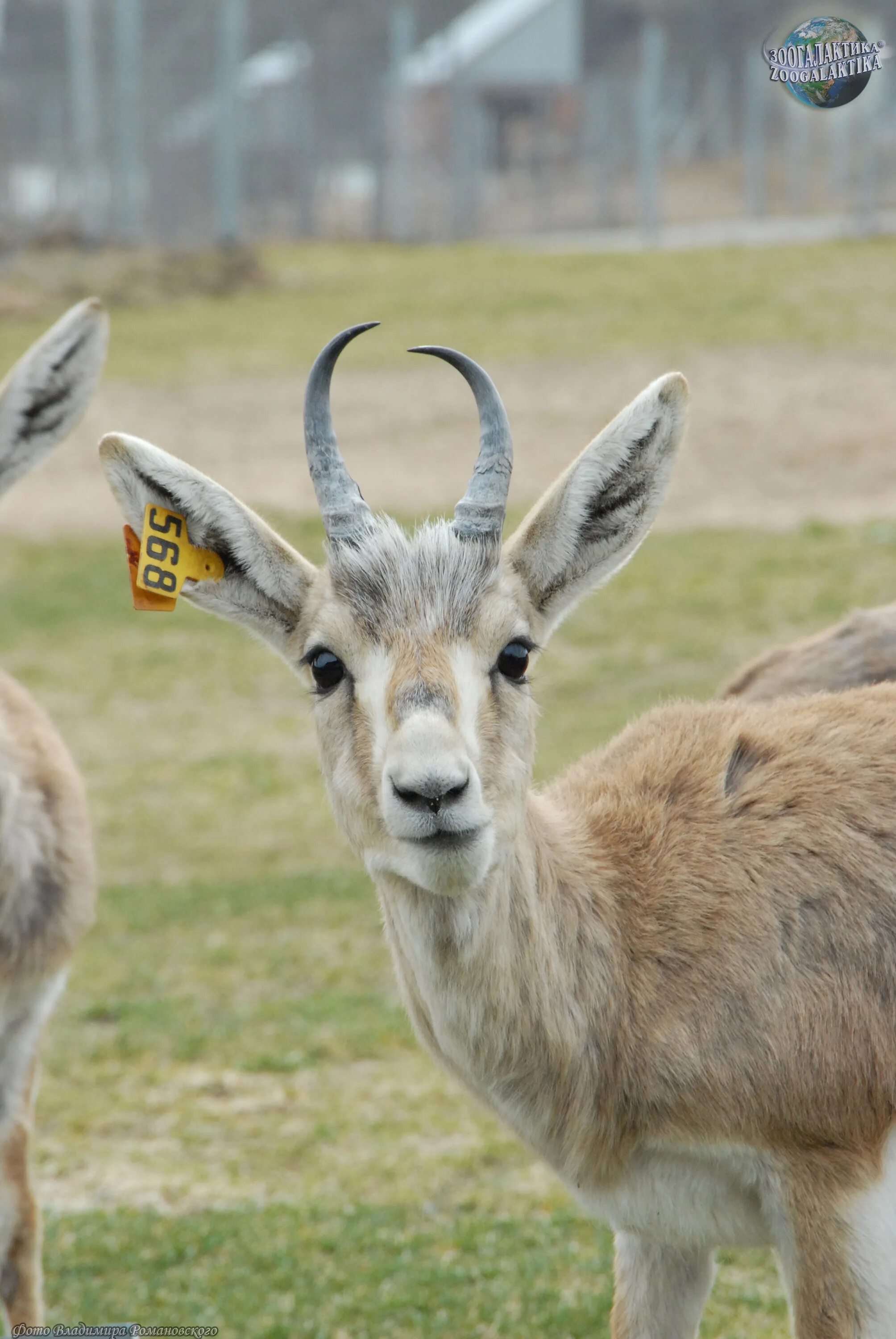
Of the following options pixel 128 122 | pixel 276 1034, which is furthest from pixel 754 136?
pixel 276 1034

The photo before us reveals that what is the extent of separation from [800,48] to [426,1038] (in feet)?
9.36

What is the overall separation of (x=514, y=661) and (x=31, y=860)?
6.64ft

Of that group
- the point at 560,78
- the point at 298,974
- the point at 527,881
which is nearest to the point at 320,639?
the point at 527,881

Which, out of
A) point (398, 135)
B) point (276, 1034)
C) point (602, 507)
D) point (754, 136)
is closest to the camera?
point (602, 507)

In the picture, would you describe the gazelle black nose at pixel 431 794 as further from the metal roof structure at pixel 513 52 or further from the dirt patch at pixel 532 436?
the metal roof structure at pixel 513 52

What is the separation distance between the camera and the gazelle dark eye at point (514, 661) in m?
3.78

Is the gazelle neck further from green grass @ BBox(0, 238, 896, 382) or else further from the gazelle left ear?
green grass @ BBox(0, 238, 896, 382)

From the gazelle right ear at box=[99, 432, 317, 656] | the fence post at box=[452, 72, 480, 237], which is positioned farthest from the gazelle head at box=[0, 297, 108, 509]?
the fence post at box=[452, 72, 480, 237]

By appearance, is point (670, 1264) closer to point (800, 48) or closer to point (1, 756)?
point (1, 756)

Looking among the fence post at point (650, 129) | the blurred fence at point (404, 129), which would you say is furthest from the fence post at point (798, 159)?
the fence post at point (650, 129)

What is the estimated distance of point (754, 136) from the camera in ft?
93.0

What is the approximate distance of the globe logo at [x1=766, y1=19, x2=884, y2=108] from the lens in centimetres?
443

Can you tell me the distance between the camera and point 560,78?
34.9 m

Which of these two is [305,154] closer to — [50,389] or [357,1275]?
[50,389]
